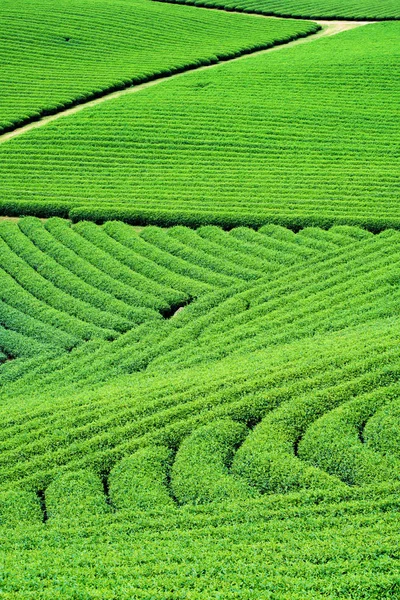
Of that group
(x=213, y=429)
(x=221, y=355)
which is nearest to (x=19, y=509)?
(x=213, y=429)

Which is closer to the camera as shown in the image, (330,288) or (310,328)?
(310,328)

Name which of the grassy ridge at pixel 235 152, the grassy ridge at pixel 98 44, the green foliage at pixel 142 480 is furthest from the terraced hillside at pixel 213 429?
the grassy ridge at pixel 98 44

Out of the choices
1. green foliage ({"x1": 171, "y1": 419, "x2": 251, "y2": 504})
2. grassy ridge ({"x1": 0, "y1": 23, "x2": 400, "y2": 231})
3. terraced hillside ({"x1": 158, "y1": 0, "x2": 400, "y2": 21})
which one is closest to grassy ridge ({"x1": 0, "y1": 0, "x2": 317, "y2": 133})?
grassy ridge ({"x1": 0, "y1": 23, "x2": 400, "y2": 231})

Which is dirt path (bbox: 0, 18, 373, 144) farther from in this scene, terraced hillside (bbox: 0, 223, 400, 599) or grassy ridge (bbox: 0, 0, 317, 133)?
terraced hillside (bbox: 0, 223, 400, 599)

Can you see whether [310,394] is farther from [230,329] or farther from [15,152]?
[15,152]

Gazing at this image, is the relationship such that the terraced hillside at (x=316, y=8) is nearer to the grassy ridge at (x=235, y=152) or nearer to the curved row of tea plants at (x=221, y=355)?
the grassy ridge at (x=235, y=152)

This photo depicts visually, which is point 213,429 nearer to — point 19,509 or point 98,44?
point 19,509

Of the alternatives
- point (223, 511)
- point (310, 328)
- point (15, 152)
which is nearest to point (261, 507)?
point (223, 511)
